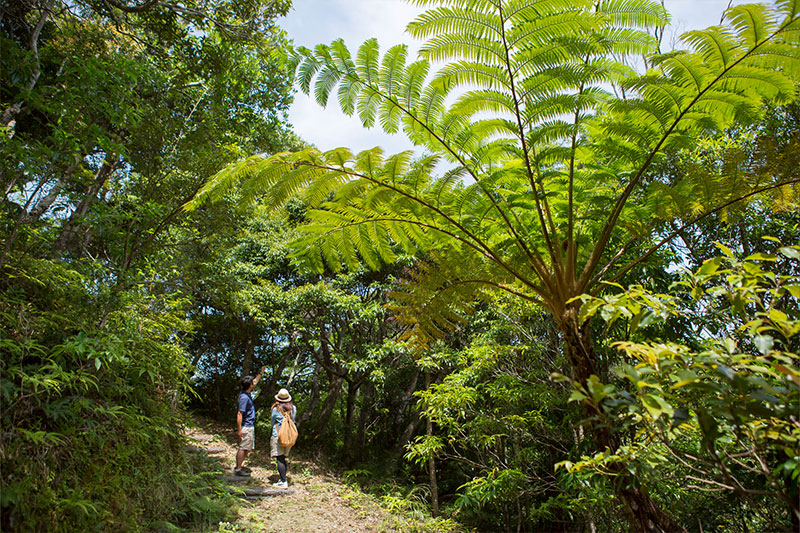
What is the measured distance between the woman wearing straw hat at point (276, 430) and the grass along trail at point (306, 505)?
19cm

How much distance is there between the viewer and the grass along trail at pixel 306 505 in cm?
412

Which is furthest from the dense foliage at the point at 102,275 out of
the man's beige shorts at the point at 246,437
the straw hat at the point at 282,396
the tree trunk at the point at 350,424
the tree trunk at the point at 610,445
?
the tree trunk at the point at 350,424

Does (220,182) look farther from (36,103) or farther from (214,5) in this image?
(214,5)

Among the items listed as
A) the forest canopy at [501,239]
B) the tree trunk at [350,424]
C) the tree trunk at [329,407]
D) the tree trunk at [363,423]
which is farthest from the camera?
the tree trunk at [329,407]

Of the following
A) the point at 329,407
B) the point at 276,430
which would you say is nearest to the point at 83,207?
the point at 276,430

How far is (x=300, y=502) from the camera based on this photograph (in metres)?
5.08

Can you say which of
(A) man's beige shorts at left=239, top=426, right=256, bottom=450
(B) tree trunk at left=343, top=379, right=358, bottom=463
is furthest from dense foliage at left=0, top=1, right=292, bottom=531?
(B) tree trunk at left=343, top=379, right=358, bottom=463

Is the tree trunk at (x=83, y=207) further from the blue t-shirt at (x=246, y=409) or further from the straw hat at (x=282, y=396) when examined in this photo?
the straw hat at (x=282, y=396)

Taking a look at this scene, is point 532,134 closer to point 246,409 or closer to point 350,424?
point 246,409

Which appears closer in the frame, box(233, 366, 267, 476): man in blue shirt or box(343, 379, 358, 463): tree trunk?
box(233, 366, 267, 476): man in blue shirt

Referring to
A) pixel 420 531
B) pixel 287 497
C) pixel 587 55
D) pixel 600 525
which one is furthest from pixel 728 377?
pixel 287 497

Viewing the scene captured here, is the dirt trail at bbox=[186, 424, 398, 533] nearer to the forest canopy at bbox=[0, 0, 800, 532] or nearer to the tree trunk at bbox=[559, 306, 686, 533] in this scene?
the forest canopy at bbox=[0, 0, 800, 532]

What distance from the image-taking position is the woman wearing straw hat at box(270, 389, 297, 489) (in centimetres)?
529

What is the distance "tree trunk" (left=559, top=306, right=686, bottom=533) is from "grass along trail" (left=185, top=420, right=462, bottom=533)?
10.7 ft
